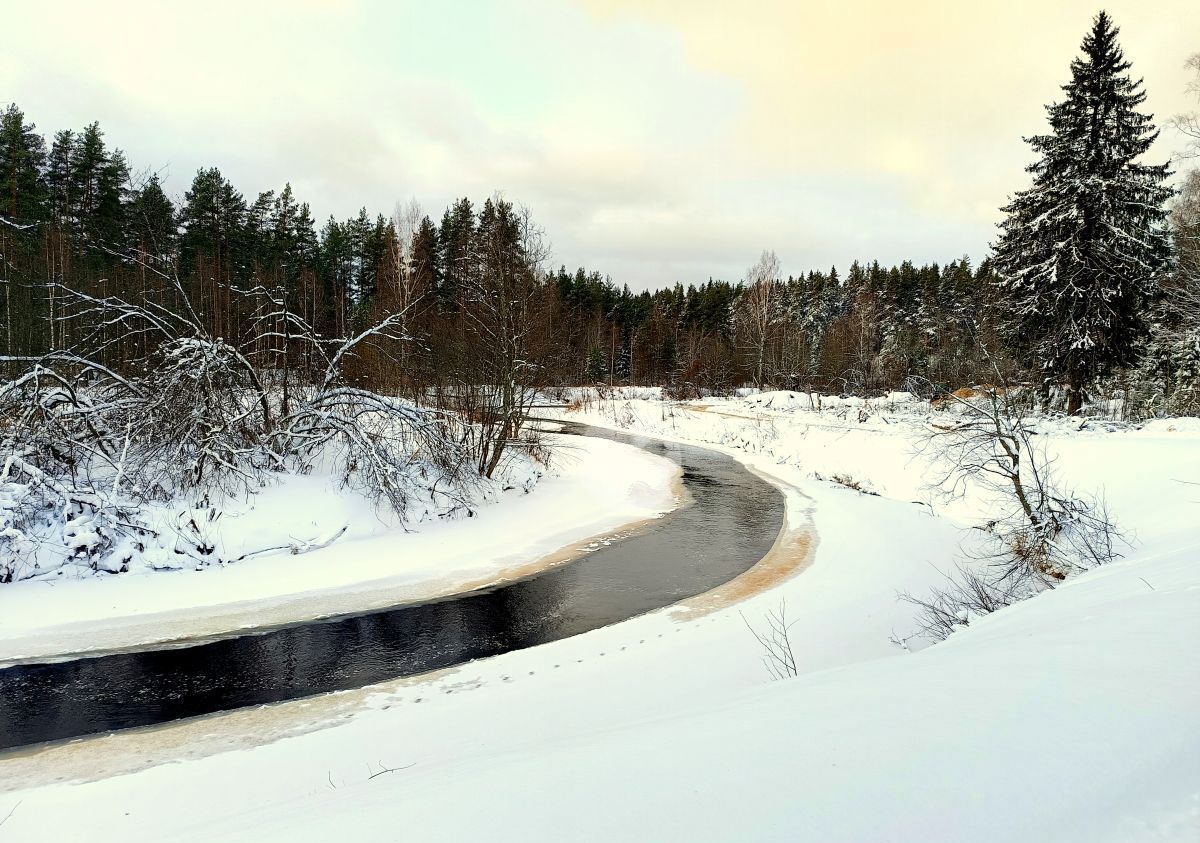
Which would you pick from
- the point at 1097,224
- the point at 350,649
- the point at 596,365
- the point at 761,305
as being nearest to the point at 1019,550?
the point at 350,649

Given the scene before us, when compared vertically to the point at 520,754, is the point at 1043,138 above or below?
above

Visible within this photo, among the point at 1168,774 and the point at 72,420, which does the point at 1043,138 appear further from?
the point at 72,420

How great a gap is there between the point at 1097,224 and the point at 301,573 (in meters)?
25.5

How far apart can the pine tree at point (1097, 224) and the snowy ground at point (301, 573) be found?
16.6 m

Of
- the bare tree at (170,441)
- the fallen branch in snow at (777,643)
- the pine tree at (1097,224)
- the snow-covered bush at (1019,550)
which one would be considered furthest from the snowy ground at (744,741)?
the pine tree at (1097,224)

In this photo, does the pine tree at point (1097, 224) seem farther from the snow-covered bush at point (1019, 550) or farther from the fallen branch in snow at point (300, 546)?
the fallen branch in snow at point (300, 546)

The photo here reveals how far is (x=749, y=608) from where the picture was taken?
8633mm

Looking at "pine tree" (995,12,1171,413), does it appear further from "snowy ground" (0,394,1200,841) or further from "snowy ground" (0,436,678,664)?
"snowy ground" (0,436,678,664)

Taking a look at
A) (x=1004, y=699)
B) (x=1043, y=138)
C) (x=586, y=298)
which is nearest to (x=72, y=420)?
(x=1004, y=699)

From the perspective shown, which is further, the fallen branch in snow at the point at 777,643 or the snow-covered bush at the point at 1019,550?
the snow-covered bush at the point at 1019,550

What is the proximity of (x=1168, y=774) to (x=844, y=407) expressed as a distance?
31997 millimetres

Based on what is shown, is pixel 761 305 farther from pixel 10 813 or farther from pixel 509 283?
pixel 10 813

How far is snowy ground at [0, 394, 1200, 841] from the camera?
6.42 feet

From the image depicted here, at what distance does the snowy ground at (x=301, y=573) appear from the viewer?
7.91 meters
